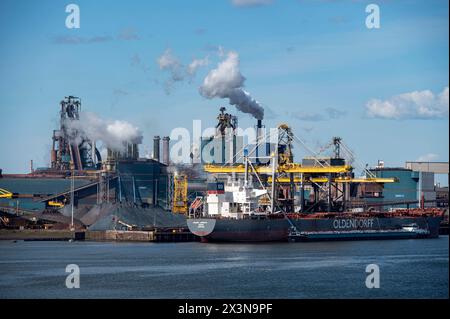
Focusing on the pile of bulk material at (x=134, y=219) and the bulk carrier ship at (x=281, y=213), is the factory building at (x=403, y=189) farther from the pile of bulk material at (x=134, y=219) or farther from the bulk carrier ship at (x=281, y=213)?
the pile of bulk material at (x=134, y=219)

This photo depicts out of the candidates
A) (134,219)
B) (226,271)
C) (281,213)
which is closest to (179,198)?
(134,219)

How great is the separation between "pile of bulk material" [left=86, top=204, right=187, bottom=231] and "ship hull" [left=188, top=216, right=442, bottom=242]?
1429 centimetres

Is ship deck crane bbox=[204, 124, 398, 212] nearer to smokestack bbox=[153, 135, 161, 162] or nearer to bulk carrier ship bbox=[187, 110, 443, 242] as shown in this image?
bulk carrier ship bbox=[187, 110, 443, 242]

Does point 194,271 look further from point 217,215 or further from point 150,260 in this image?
point 217,215

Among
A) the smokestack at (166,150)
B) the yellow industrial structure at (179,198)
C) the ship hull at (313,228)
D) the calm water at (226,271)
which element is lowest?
the calm water at (226,271)

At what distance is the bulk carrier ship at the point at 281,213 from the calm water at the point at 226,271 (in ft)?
12.4

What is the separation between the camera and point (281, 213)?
2918 inches

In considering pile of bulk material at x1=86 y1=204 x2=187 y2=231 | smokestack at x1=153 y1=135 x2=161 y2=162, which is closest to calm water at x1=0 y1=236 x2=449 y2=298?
pile of bulk material at x1=86 y1=204 x2=187 y2=231

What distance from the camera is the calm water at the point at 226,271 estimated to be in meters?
38.3

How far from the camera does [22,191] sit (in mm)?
113062

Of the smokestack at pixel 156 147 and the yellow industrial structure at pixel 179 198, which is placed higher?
the smokestack at pixel 156 147

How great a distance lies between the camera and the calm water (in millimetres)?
38344

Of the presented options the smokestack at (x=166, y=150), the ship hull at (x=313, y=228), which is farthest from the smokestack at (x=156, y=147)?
the ship hull at (x=313, y=228)

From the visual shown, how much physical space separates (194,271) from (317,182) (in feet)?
138
